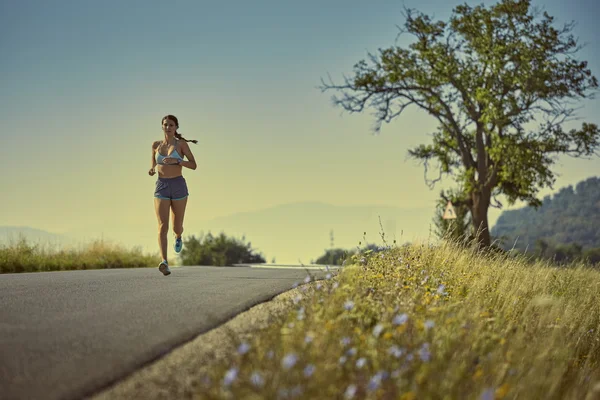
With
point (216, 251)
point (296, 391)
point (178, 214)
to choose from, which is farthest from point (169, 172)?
point (216, 251)

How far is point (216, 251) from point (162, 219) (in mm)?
21281

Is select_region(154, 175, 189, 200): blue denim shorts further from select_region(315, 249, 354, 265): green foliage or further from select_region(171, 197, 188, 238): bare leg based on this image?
select_region(315, 249, 354, 265): green foliage

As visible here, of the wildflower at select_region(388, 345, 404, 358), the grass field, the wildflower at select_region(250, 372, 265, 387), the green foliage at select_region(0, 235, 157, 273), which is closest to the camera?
the wildflower at select_region(250, 372, 265, 387)

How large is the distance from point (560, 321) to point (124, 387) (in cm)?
627

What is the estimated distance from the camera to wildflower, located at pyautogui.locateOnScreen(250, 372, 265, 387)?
12.3ft

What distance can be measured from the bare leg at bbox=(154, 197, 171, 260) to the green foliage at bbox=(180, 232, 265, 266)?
20173 millimetres

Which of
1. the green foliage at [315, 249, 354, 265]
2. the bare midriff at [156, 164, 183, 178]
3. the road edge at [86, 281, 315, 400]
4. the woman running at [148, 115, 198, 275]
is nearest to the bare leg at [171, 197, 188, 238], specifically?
the woman running at [148, 115, 198, 275]

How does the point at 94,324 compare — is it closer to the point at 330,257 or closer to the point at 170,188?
the point at 170,188

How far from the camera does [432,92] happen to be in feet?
89.1

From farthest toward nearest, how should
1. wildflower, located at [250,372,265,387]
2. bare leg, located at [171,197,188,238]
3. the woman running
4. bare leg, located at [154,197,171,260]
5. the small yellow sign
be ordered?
the small yellow sign < bare leg, located at [171,197,188,238] < bare leg, located at [154,197,171,260] < the woman running < wildflower, located at [250,372,265,387]

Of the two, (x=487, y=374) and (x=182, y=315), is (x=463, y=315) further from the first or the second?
(x=182, y=315)

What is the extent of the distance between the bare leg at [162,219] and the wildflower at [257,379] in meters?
7.05

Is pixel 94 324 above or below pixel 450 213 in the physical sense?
below

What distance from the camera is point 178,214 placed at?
1088 centimetres
